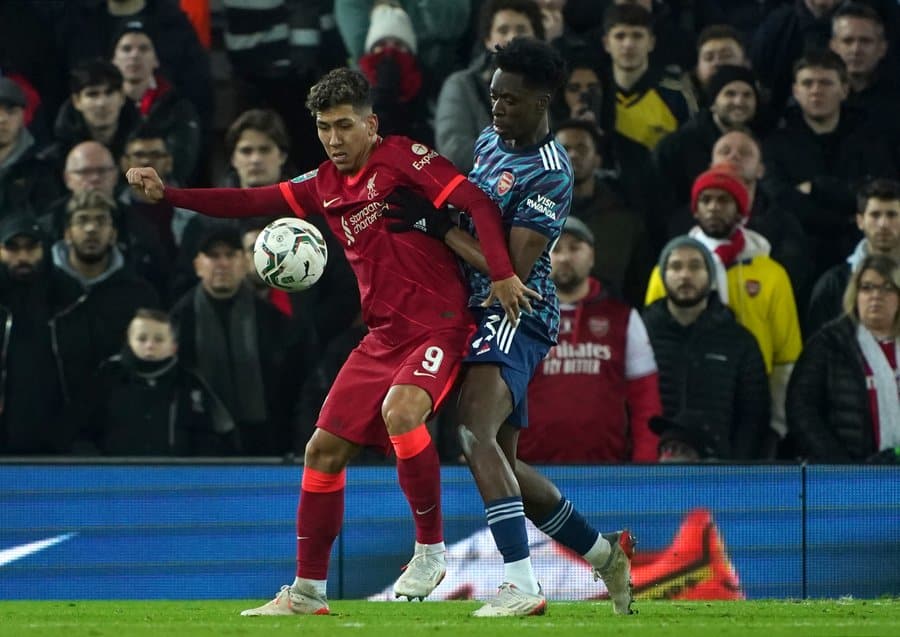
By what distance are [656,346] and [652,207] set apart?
1.69 meters

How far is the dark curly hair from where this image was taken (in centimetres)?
711

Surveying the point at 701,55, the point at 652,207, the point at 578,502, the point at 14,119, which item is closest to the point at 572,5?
the point at 701,55

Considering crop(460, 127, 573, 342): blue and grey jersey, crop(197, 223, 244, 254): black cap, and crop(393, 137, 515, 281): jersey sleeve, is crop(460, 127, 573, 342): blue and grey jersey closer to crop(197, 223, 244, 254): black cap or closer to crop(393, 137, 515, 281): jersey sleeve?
crop(393, 137, 515, 281): jersey sleeve

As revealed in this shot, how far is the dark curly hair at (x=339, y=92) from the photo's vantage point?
711 cm

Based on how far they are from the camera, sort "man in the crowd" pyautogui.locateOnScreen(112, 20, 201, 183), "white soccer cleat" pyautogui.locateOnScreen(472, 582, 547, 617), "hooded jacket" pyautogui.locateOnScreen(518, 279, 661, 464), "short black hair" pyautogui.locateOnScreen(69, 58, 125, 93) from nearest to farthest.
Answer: "white soccer cleat" pyautogui.locateOnScreen(472, 582, 547, 617) → "hooded jacket" pyautogui.locateOnScreen(518, 279, 661, 464) → "short black hair" pyautogui.locateOnScreen(69, 58, 125, 93) → "man in the crowd" pyautogui.locateOnScreen(112, 20, 201, 183)

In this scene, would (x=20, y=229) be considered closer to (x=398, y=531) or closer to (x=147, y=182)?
(x=398, y=531)

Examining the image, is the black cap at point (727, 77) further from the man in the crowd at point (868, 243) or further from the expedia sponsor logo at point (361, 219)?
the expedia sponsor logo at point (361, 219)

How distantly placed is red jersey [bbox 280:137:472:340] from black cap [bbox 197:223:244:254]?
3477mm

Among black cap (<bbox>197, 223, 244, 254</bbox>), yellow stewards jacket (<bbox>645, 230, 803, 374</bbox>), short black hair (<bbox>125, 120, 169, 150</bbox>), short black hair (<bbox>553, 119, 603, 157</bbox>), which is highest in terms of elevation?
short black hair (<bbox>125, 120, 169, 150</bbox>)

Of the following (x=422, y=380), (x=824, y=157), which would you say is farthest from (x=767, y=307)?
(x=422, y=380)

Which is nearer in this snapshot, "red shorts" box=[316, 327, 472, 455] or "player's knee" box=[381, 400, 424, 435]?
"player's knee" box=[381, 400, 424, 435]

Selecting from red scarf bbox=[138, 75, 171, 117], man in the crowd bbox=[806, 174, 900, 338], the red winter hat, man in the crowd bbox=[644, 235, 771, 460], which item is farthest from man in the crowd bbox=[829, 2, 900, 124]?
red scarf bbox=[138, 75, 171, 117]

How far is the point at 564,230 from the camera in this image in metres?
10.1

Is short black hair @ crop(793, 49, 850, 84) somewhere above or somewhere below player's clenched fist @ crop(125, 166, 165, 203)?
above
